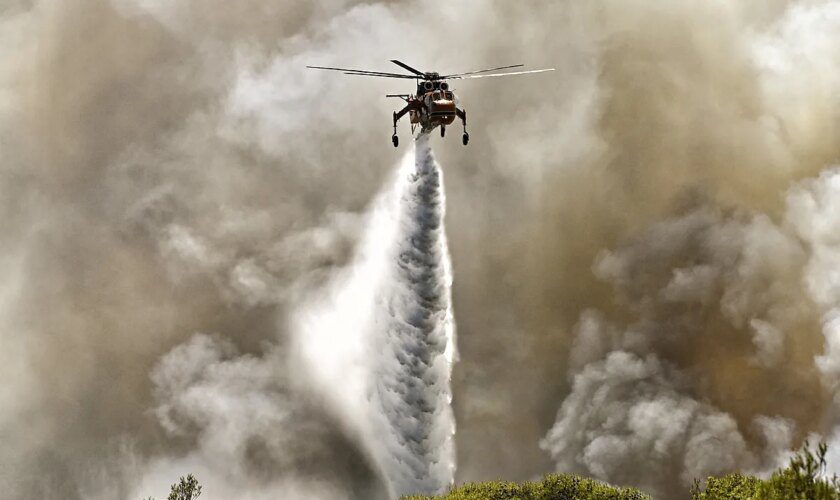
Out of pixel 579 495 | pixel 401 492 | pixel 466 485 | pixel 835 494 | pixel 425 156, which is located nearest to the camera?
pixel 835 494

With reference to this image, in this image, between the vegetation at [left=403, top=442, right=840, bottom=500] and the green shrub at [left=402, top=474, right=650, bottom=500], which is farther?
the green shrub at [left=402, top=474, right=650, bottom=500]

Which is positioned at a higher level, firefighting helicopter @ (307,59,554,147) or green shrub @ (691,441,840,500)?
firefighting helicopter @ (307,59,554,147)

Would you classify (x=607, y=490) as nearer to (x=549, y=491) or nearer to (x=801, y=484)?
(x=549, y=491)

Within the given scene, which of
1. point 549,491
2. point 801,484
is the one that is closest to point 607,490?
point 549,491

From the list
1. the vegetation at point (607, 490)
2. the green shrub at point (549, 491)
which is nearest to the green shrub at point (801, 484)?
the vegetation at point (607, 490)

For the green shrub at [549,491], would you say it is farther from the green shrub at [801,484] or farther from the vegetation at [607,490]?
the green shrub at [801,484]

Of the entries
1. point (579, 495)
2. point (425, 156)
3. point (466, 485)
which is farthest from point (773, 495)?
point (425, 156)

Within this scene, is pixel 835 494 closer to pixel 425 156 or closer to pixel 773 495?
pixel 773 495

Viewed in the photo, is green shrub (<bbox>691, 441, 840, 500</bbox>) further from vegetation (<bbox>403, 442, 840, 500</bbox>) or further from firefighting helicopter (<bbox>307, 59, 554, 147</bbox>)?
firefighting helicopter (<bbox>307, 59, 554, 147</bbox>)

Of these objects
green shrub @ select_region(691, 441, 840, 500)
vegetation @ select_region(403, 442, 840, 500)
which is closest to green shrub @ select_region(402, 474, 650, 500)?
vegetation @ select_region(403, 442, 840, 500)
